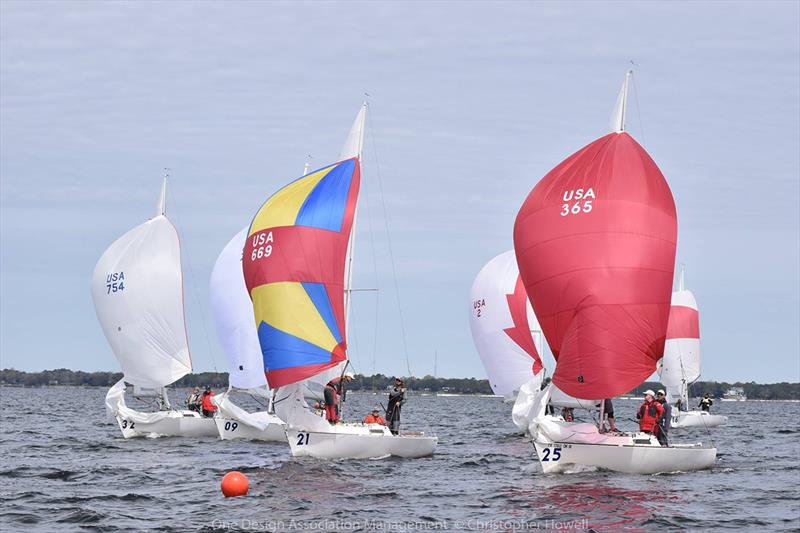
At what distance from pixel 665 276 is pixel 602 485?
551cm

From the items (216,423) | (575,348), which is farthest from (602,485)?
(216,423)

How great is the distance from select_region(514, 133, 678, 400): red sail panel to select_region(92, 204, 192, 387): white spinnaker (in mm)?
16671

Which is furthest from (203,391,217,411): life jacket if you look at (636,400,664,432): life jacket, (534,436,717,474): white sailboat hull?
(636,400,664,432): life jacket

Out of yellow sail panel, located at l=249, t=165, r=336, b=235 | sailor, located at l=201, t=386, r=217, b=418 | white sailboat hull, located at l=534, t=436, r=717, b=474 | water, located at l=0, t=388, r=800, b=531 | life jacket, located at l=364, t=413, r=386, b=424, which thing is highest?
yellow sail panel, located at l=249, t=165, r=336, b=235

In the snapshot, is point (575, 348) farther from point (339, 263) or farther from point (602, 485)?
point (339, 263)

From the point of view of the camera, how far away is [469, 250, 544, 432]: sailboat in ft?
150

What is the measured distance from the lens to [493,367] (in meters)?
46.5

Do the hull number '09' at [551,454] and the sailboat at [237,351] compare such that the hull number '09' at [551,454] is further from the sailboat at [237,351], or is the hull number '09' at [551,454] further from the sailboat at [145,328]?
the sailboat at [145,328]

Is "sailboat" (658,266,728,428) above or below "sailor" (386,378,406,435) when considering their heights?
above

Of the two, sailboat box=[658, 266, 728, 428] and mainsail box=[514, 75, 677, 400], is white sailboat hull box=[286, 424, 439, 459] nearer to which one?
mainsail box=[514, 75, 677, 400]

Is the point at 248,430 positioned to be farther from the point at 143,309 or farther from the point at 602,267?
the point at 602,267

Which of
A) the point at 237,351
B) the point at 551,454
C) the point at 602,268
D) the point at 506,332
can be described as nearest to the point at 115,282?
the point at 237,351

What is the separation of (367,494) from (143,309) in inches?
740

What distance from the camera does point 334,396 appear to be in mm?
30328
